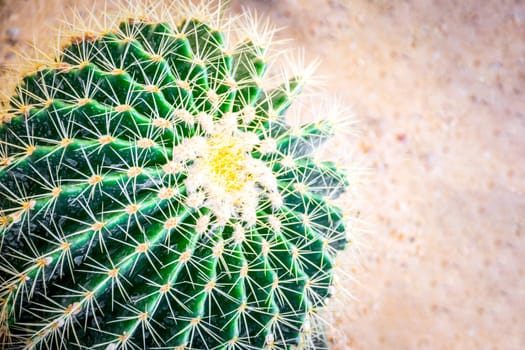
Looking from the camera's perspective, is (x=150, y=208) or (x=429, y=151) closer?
(x=150, y=208)

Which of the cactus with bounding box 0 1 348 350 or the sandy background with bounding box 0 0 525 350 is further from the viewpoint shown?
the sandy background with bounding box 0 0 525 350

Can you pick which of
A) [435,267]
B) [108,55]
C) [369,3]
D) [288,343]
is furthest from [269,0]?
[288,343]

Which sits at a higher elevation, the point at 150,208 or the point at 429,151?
the point at 429,151

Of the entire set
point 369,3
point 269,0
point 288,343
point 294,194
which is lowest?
point 288,343

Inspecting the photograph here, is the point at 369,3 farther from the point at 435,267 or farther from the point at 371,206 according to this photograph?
the point at 435,267
